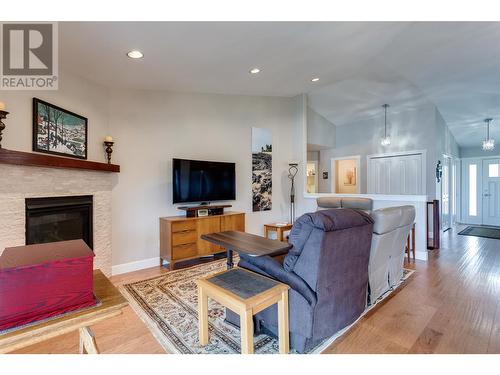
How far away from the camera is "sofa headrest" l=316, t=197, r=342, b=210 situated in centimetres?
472

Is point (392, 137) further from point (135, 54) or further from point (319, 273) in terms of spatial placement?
point (135, 54)

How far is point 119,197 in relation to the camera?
3.51 meters

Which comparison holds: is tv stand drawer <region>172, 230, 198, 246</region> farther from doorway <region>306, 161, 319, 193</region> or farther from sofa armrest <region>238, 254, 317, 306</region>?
doorway <region>306, 161, 319, 193</region>

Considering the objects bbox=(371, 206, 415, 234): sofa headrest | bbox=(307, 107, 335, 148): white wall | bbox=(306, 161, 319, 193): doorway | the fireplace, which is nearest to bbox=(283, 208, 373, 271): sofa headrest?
bbox=(371, 206, 415, 234): sofa headrest

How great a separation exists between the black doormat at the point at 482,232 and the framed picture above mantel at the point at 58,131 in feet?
25.4

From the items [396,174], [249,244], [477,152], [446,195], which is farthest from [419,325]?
[477,152]

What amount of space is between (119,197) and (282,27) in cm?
289

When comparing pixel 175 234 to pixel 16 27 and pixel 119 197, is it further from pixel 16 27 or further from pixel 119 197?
pixel 16 27

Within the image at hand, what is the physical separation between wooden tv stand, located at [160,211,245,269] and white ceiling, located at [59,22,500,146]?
1971 millimetres

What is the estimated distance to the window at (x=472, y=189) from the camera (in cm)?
742

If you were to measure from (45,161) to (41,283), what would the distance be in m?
2.23

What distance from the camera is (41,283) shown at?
82 cm

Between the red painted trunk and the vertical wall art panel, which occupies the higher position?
the vertical wall art panel
